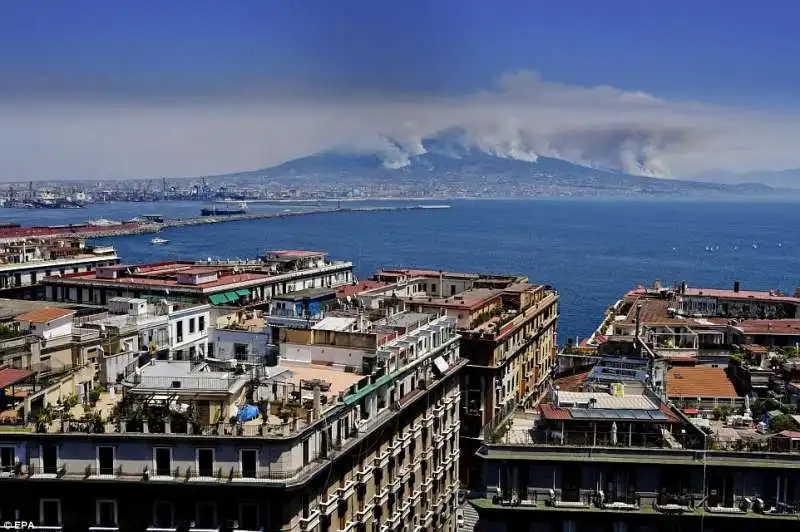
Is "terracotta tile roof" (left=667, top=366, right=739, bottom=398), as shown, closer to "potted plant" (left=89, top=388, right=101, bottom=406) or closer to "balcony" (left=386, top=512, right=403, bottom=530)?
"balcony" (left=386, top=512, right=403, bottom=530)

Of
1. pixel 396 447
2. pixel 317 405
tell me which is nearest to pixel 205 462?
pixel 317 405

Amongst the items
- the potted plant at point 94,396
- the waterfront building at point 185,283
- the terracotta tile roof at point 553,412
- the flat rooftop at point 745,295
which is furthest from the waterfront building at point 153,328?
the flat rooftop at point 745,295

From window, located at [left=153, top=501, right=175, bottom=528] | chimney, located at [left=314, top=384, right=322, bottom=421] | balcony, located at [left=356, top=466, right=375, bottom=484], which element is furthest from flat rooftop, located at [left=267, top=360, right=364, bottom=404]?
window, located at [left=153, top=501, right=175, bottom=528]

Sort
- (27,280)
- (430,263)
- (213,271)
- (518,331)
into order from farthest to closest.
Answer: (430,263), (27,280), (213,271), (518,331)

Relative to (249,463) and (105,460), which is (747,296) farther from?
(105,460)

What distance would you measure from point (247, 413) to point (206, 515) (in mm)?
3533

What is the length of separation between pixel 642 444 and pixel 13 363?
2473cm

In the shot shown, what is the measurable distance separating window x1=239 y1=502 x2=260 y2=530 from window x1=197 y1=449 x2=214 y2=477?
149cm

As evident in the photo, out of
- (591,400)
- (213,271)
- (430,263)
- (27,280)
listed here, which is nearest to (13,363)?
(591,400)

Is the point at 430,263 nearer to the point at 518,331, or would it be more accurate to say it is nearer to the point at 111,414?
the point at 518,331

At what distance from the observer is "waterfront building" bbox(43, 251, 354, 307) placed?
58.7 metres

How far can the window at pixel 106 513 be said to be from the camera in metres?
27.8

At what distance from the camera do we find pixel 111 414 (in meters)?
29.7

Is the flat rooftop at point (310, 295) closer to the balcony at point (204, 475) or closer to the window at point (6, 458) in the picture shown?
the balcony at point (204, 475)
